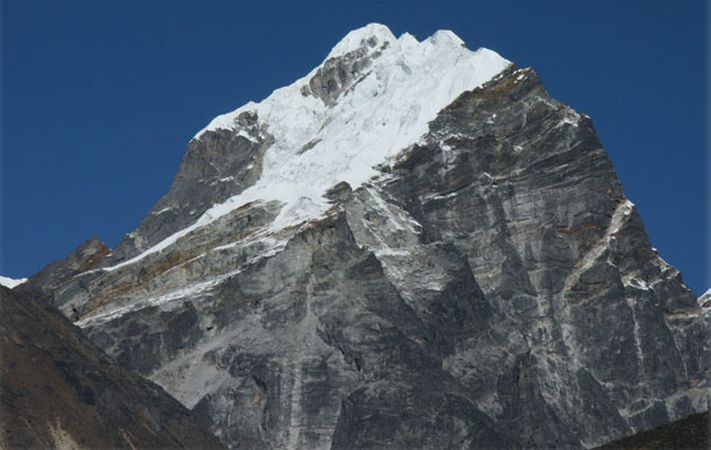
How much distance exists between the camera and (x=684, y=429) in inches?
4658

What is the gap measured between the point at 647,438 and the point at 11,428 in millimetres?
93234

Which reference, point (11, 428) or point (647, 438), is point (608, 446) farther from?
point (11, 428)

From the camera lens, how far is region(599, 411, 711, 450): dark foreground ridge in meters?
116

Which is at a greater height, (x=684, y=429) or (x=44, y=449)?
(x=44, y=449)

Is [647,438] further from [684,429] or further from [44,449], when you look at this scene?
[44,449]

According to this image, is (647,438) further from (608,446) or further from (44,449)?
(44,449)

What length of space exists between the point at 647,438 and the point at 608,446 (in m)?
2.40

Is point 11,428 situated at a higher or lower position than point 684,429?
higher

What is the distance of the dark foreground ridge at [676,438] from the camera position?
379 ft

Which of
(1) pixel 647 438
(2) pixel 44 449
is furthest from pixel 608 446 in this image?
(2) pixel 44 449

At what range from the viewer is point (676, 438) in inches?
4589

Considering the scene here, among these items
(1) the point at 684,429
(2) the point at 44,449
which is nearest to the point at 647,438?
(1) the point at 684,429

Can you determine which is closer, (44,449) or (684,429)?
(684,429)

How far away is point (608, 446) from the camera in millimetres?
119500
